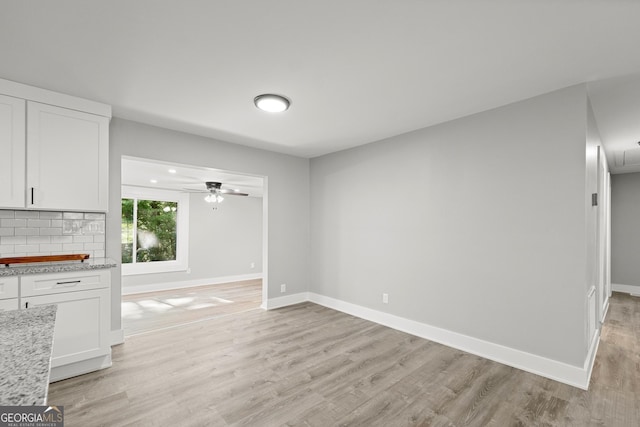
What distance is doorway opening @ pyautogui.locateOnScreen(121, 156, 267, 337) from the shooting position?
5316 millimetres

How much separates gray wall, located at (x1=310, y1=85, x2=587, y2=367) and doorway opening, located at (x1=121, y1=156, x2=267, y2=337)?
198 cm

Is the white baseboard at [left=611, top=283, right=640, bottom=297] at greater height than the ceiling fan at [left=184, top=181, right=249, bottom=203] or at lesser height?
lesser

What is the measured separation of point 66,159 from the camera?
2824 mm

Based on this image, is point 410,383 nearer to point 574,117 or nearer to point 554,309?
point 554,309

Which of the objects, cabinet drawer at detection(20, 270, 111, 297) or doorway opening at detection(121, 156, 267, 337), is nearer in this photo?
cabinet drawer at detection(20, 270, 111, 297)

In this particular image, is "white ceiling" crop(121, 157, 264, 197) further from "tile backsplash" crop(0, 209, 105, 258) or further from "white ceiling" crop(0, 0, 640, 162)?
"white ceiling" crop(0, 0, 640, 162)

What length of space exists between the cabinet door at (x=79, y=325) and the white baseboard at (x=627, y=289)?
28.4 feet

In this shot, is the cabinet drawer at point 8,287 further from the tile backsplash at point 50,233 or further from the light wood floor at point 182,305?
the light wood floor at point 182,305

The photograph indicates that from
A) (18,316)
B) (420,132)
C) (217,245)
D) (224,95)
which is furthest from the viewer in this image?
(217,245)

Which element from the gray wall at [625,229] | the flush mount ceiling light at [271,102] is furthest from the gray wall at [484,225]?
the gray wall at [625,229]

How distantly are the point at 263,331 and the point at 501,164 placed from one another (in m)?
3.35

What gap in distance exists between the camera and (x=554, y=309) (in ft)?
8.75

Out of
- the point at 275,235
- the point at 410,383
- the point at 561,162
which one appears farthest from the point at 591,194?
the point at 275,235

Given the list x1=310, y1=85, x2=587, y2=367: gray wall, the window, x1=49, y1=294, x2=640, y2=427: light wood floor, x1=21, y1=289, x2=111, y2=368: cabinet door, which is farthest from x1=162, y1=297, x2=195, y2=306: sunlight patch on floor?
x1=310, y1=85, x2=587, y2=367: gray wall
